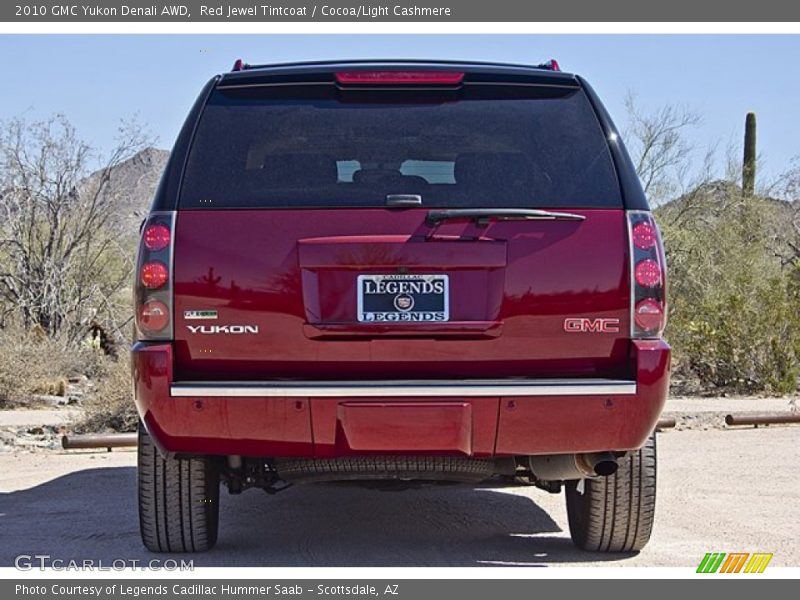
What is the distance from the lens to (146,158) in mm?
20141

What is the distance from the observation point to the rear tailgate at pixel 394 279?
16.0 ft

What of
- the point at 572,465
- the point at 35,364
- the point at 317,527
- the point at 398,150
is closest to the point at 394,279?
the point at 398,150

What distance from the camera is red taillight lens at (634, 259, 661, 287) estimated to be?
4.96 meters

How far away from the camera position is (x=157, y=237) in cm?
498

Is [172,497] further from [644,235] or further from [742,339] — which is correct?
[742,339]

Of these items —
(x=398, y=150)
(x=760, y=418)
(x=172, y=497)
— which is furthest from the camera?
(x=760, y=418)

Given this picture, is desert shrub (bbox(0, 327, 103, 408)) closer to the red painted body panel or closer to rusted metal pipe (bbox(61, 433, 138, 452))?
rusted metal pipe (bbox(61, 433, 138, 452))

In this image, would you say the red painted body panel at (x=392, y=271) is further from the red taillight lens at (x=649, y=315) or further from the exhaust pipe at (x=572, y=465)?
the exhaust pipe at (x=572, y=465)

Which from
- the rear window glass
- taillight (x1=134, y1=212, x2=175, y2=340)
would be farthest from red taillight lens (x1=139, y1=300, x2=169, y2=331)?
the rear window glass

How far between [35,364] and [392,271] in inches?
419

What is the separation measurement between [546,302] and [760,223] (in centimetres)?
2210

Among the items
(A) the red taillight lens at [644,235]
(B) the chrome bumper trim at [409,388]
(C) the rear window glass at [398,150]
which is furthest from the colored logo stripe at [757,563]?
(C) the rear window glass at [398,150]

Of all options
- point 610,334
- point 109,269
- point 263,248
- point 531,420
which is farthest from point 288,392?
point 109,269

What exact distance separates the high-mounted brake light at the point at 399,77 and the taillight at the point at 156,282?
950 millimetres
